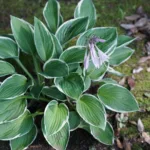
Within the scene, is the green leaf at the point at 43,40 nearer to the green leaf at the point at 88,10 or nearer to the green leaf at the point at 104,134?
the green leaf at the point at 88,10

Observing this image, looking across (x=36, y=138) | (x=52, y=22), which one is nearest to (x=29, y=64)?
(x=52, y=22)

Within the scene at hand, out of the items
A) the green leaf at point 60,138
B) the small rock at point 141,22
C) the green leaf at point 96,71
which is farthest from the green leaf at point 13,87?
the small rock at point 141,22

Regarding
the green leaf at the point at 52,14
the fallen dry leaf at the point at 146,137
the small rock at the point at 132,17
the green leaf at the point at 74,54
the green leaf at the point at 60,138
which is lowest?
the fallen dry leaf at the point at 146,137

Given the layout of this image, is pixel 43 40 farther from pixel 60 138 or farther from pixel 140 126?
pixel 140 126

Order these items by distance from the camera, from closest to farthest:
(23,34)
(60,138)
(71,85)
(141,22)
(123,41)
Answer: (71,85)
(60,138)
(23,34)
(123,41)
(141,22)

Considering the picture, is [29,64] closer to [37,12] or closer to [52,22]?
[52,22]

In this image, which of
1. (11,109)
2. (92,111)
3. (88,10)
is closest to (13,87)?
(11,109)

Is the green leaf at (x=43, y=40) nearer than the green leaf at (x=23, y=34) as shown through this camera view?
Yes
